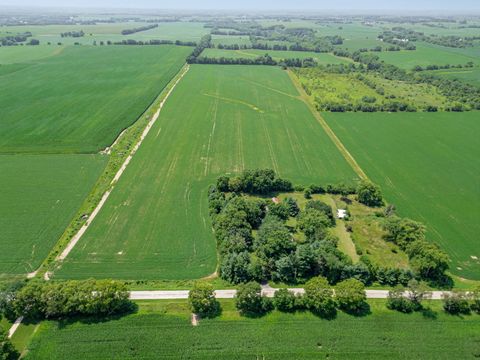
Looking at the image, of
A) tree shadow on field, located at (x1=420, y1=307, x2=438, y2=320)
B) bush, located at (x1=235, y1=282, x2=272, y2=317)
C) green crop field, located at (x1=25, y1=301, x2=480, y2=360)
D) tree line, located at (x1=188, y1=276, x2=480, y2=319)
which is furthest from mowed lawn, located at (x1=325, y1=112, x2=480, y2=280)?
bush, located at (x1=235, y1=282, x2=272, y2=317)

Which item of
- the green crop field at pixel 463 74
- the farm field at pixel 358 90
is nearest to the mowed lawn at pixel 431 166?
the farm field at pixel 358 90

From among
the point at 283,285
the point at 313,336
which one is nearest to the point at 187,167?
the point at 283,285

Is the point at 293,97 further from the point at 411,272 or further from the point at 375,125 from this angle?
the point at 411,272

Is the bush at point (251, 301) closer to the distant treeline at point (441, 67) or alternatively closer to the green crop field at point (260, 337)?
Answer: the green crop field at point (260, 337)

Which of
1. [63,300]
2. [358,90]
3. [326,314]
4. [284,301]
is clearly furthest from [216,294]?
[358,90]

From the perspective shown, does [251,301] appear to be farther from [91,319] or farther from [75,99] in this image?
[75,99]
